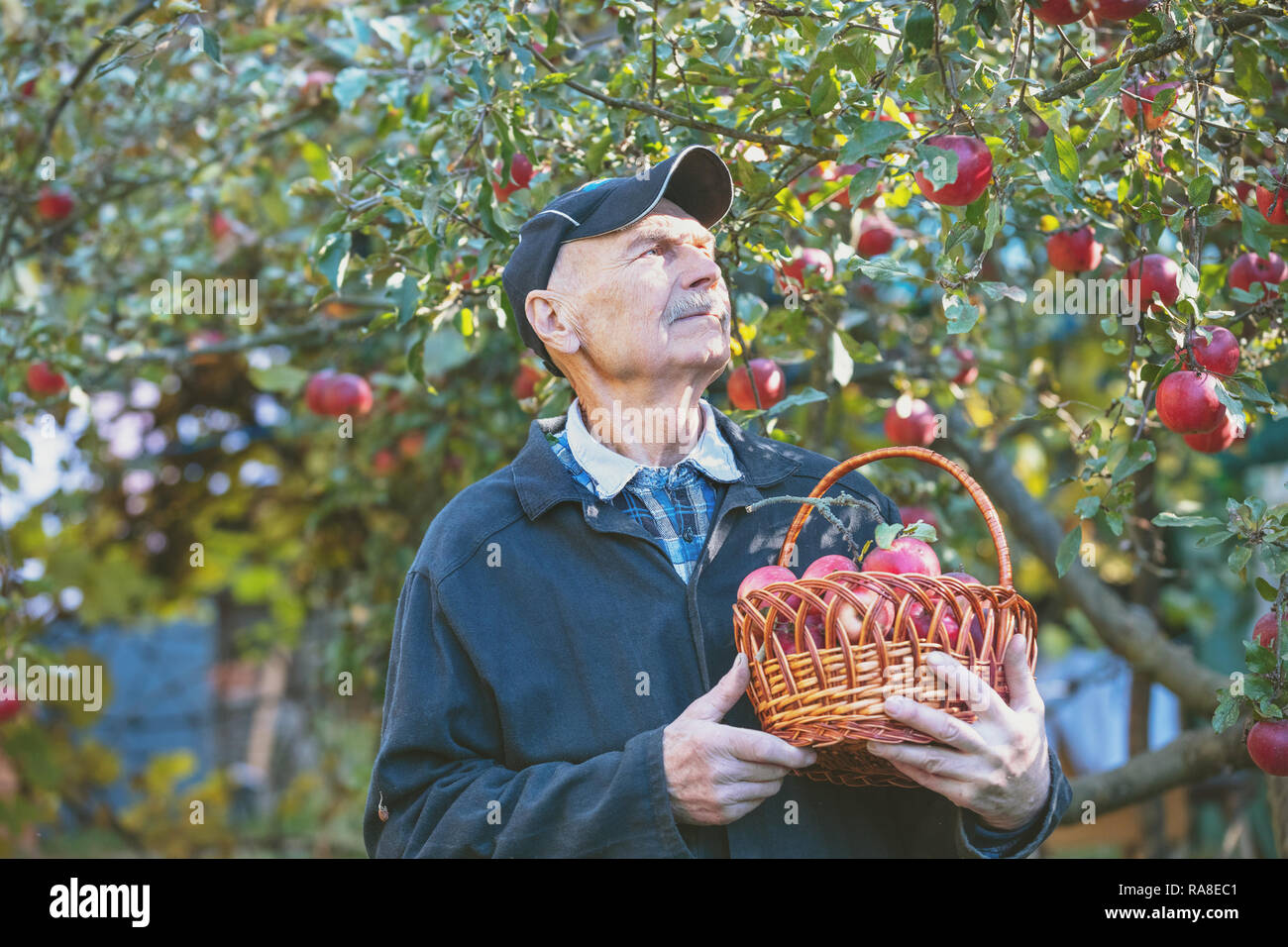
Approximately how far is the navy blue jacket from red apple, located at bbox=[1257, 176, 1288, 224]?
106cm

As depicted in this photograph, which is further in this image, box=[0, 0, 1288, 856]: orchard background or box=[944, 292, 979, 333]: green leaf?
box=[0, 0, 1288, 856]: orchard background

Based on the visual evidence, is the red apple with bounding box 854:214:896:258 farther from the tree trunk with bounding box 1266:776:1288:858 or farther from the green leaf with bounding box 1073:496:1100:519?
the tree trunk with bounding box 1266:776:1288:858

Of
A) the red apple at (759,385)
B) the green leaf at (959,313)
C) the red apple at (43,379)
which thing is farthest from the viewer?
the red apple at (43,379)

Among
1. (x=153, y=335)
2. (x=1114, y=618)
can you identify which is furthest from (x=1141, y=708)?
(x=153, y=335)

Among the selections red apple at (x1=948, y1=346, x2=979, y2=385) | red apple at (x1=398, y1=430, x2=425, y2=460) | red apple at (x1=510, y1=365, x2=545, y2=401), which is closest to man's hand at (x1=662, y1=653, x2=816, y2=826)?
red apple at (x1=510, y1=365, x2=545, y2=401)

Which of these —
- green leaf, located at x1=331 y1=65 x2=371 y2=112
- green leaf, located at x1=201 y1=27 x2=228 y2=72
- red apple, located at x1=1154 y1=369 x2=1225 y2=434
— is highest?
green leaf, located at x1=331 y1=65 x2=371 y2=112

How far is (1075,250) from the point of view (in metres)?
2.57

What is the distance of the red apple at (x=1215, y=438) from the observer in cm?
218

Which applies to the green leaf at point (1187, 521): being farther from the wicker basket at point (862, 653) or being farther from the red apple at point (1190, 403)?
the wicker basket at point (862, 653)

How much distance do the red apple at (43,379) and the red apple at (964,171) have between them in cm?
231

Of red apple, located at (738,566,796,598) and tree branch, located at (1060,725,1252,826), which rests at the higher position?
red apple, located at (738,566,796,598)

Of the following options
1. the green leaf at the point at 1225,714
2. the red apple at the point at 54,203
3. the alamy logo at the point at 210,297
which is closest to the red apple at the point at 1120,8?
the green leaf at the point at 1225,714

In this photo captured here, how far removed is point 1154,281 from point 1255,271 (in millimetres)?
303

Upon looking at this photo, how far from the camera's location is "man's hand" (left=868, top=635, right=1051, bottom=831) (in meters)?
1.50
